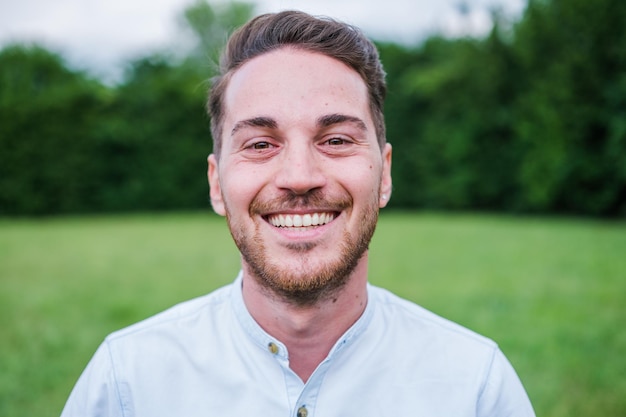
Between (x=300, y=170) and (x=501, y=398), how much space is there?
0.90m

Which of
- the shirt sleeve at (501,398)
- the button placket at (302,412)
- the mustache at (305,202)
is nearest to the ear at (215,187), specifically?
the mustache at (305,202)

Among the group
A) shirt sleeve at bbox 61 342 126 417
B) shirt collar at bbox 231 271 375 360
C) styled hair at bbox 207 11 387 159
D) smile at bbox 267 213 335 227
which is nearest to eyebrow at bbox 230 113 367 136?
styled hair at bbox 207 11 387 159

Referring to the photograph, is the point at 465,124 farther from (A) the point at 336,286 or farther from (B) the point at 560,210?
(A) the point at 336,286

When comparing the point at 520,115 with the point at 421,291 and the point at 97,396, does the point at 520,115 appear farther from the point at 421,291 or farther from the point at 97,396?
the point at 97,396

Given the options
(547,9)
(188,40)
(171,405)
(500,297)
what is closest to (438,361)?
(171,405)

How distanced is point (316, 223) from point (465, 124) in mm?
21736

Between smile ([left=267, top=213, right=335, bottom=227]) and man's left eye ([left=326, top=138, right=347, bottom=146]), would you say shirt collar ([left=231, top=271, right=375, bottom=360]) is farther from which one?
man's left eye ([left=326, top=138, right=347, bottom=146])

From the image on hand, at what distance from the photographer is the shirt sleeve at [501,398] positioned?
1665 millimetres

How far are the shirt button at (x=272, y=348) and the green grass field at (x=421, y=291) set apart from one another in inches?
124

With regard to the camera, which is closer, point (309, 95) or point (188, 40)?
point (309, 95)

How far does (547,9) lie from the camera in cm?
1900

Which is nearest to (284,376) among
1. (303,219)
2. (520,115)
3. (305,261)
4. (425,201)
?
(305,261)

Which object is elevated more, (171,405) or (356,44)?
(356,44)

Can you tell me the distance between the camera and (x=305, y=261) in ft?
5.43
